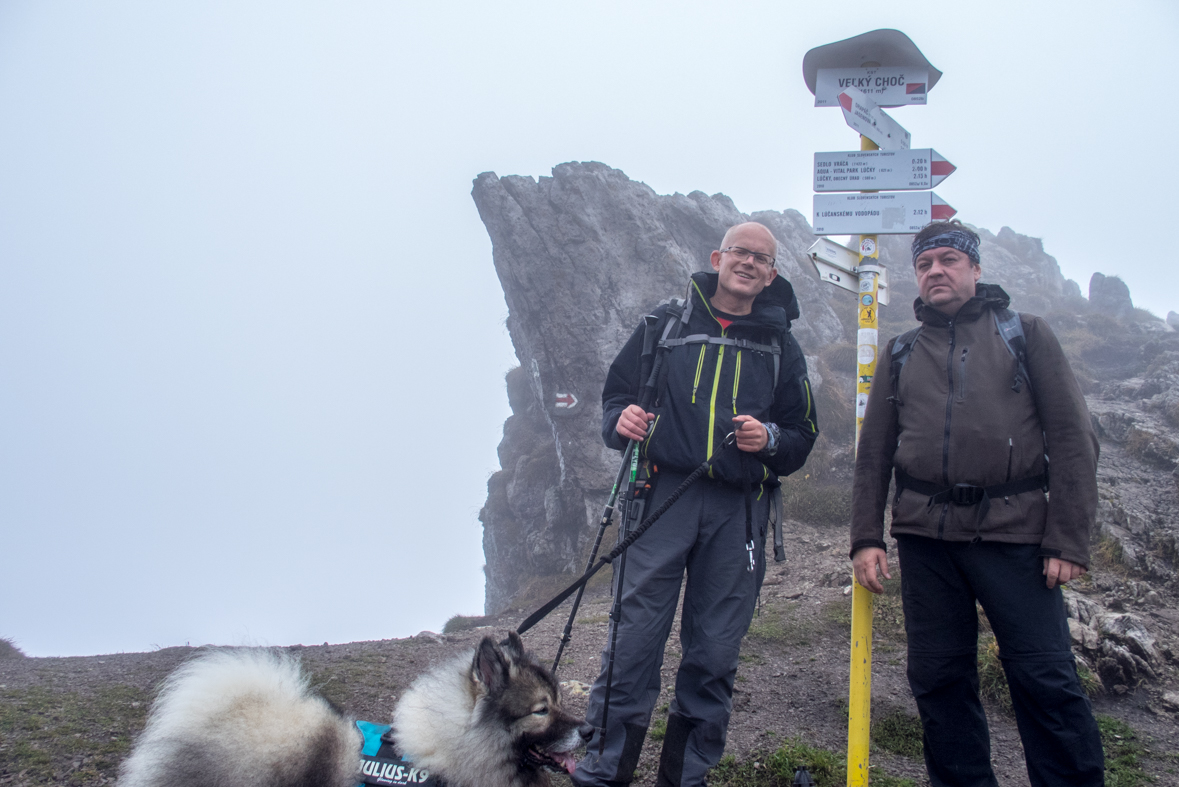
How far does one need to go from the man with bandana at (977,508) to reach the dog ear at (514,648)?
1855 mm

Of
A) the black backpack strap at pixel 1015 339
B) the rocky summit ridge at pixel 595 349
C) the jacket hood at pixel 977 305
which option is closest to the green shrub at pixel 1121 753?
the black backpack strap at pixel 1015 339

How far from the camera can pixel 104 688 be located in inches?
252

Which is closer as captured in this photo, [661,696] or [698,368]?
[698,368]

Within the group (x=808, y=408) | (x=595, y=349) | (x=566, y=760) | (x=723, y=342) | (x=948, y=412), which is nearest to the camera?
(x=566, y=760)

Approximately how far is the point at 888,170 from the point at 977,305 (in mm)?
1292

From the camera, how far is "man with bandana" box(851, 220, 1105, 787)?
2768 millimetres

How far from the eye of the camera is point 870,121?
4.02 metres

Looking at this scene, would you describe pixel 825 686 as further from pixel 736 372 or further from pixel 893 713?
pixel 736 372

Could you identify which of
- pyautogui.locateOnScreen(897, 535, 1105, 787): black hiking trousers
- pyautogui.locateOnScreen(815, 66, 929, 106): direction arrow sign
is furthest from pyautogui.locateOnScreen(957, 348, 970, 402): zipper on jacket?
pyautogui.locateOnScreen(815, 66, 929, 106): direction arrow sign

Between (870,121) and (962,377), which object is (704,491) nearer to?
(962,377)

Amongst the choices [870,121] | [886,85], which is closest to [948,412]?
[870,121]

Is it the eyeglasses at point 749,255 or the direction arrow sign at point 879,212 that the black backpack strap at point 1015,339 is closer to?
the direction arrow sign at point 879,212

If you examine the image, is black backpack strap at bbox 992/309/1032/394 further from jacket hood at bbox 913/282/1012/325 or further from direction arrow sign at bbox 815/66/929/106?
direction arrow sign at bbox 815/66/929/106

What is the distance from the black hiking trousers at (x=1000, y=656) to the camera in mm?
2709
